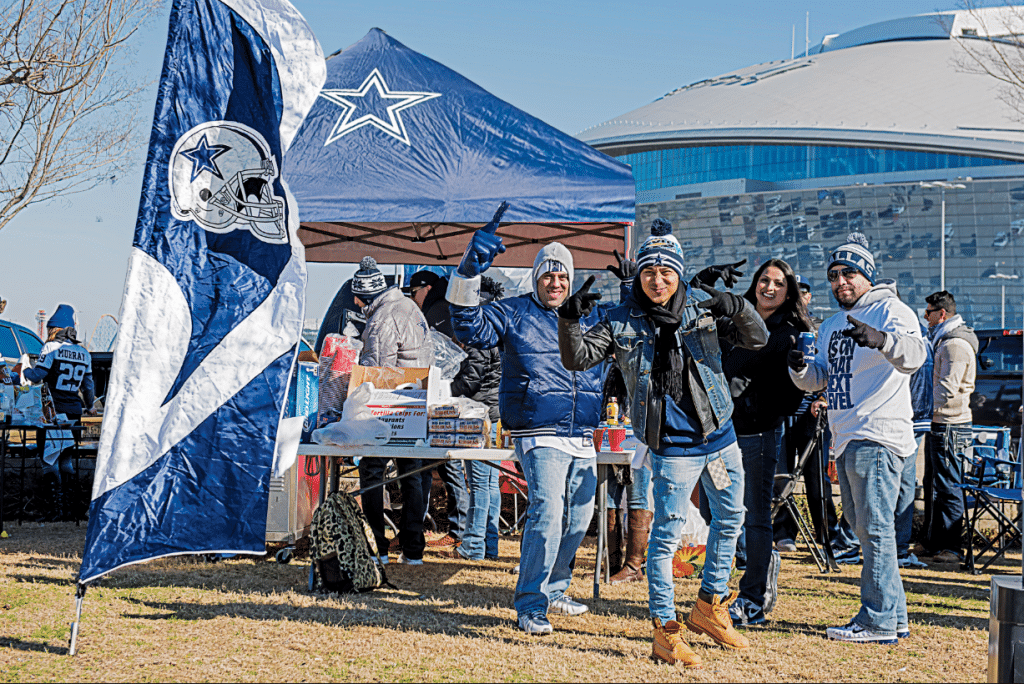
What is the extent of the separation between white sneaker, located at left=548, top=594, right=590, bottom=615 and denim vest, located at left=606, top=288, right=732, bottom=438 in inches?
58.4

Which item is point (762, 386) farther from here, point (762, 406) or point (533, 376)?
point (533, 376)

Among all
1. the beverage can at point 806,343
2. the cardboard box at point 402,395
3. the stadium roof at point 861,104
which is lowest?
the cardboard box at point 402,395

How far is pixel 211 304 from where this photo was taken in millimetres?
4090

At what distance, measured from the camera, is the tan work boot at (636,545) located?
6.28 m

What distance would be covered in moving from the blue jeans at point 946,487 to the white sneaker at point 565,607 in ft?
11.8

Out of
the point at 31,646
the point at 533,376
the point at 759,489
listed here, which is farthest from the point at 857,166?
the point at 31,646

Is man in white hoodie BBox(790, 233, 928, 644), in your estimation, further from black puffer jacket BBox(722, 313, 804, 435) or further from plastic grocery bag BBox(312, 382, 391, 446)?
plastic grocery bag BBox(312, 382, 391, 446)

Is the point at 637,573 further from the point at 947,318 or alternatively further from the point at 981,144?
the point at 981,144

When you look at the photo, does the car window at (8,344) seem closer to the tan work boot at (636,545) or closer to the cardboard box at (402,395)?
the cardboard box at (402,395)

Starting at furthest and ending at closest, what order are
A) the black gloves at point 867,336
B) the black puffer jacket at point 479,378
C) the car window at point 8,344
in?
the car window at point 8,344 → the black puffer jacket at point 479,378 → the black gloves at point 867,336

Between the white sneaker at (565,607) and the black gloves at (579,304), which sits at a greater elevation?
the black gloves at (579,304)

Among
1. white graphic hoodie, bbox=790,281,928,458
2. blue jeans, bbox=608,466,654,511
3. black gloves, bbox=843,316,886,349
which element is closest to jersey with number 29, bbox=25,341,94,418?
blue jeans, bbox=608,466,654,511

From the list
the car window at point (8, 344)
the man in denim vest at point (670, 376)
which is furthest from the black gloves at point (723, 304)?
the car window at point (8, 344)

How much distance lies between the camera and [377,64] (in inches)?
277
